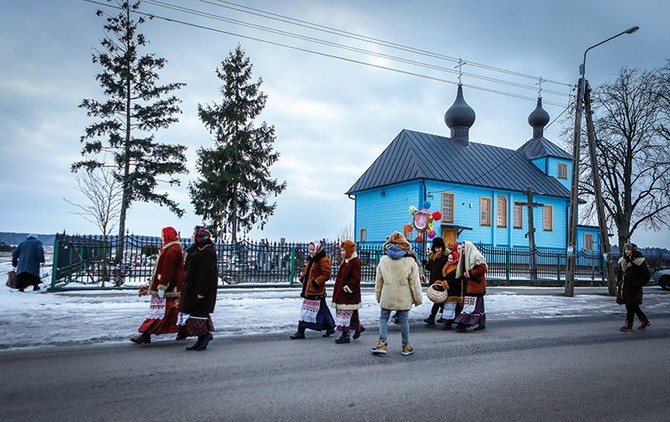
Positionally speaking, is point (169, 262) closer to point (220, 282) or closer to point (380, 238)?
point (220, 282)

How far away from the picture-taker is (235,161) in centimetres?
3459

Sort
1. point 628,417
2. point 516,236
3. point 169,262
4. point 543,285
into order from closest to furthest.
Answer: point 628,417
point 169,262
point 543,285
point 516,236

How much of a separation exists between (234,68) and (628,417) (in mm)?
34969

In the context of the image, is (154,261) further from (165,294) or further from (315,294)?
(315,294)

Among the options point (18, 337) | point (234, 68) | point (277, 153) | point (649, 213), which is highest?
point (234, 68)

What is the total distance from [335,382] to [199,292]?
285 centimetres

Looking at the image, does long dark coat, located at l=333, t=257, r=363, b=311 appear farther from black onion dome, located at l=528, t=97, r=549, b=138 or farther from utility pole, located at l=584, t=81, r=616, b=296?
black onion dome, located at l=528, t=97, r=549, b=138

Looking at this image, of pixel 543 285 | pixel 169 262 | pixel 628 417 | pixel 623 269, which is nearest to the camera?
pixel 628 417

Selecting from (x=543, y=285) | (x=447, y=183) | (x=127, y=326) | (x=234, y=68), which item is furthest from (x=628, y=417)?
(x=234, y=68)

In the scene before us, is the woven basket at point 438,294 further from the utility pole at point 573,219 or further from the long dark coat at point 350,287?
the utility pole at point 573,219

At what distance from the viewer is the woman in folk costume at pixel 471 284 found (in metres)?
10.4

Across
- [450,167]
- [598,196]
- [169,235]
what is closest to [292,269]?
[169,235]

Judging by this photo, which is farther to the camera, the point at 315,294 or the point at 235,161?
the point at 235,161

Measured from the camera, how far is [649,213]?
40.3m
